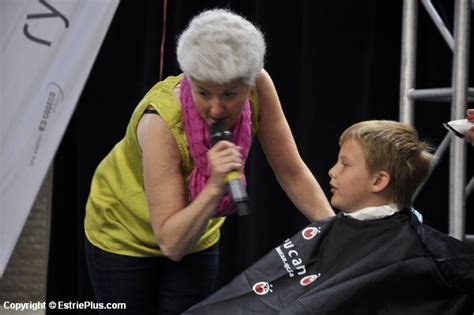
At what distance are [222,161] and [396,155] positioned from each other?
0.50 metres

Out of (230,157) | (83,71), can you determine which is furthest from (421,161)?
(83,71)

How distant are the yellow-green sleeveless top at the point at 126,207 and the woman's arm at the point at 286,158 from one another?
4cm

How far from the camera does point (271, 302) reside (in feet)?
6.41

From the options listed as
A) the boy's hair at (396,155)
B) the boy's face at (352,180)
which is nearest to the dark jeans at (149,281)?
the boy's face at (352,180)

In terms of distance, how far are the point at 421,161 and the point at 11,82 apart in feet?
4.28

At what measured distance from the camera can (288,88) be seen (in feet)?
10.7

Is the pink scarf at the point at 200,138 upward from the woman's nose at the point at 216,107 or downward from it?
downward

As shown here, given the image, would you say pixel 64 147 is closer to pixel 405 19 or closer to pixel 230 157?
pixel 405 19

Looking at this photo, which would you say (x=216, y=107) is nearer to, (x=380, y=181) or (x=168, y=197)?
(x=168, y=197)

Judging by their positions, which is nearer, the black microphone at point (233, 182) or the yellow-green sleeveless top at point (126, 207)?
the black microphone at point (233, 182)

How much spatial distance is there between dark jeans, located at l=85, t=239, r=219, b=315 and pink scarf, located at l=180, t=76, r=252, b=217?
22 cm

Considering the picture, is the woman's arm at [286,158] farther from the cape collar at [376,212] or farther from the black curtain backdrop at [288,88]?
the black curtain backdrop at [288,88]

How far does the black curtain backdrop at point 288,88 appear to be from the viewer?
3.24 metres

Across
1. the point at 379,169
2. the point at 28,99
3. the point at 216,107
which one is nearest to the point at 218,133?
the point at 216,107
